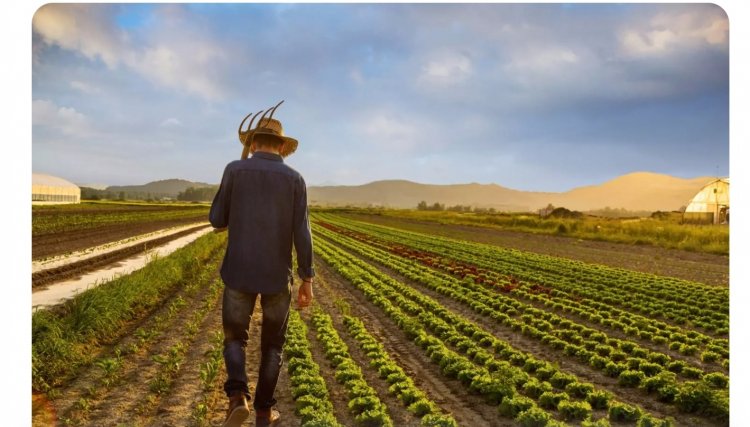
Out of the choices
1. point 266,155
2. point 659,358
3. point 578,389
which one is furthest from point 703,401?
point 266,155

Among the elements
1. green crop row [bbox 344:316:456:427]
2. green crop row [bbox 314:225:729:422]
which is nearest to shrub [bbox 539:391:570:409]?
green crop row [bbox 344:316:456:427]

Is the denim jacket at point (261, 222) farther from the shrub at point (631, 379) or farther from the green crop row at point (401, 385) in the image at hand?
the shrub at point (631, 379)

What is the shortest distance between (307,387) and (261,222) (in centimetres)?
222

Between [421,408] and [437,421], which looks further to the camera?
[421,408]

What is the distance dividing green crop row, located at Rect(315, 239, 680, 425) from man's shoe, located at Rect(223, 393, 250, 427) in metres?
2.74

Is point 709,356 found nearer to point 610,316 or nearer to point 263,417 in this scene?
point 610,316

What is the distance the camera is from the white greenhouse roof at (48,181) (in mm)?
6381

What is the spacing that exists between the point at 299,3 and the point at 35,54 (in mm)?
3071

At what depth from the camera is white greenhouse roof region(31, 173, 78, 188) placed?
20.9 feet

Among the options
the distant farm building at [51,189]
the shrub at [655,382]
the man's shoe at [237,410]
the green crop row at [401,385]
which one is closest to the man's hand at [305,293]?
the man's shoe at [237,410]

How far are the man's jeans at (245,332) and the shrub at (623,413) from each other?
338 cm

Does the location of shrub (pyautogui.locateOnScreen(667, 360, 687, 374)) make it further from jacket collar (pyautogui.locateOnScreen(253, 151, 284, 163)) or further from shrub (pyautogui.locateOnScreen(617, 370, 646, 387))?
jacket collar (pyautogui.locateOnScreen(253, 151, 284, 163))

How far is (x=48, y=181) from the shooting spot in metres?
7.00
